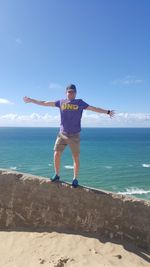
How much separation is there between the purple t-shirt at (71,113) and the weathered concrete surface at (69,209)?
1.33 metres

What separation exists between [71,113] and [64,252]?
3.00 meters

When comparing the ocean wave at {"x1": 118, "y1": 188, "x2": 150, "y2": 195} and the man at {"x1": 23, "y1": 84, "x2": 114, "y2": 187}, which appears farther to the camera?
the ocean wave at {"x1": 118, "y1": 188, "x2": 150, "y2": 195}

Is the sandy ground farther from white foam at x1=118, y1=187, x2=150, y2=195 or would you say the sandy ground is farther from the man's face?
white foam at x1=118, y1=187, x2=150, y2=195

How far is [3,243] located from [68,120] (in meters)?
3.08

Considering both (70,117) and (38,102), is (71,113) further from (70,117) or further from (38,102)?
(38,102)

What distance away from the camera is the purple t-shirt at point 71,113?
718cm

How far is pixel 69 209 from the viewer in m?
7.20

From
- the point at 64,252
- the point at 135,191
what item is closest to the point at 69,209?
the point at 64,252

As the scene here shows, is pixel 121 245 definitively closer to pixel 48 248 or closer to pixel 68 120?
pixel 48 248

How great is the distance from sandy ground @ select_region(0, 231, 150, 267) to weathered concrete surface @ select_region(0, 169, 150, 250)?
33cm

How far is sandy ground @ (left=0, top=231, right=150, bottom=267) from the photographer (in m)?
5.87

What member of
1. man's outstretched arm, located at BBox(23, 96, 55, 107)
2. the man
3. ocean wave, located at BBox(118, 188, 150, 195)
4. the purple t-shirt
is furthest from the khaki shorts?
ocean wave, located at BBox(118, 188, 150, 195)

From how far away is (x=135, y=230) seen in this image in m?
→ 6.61

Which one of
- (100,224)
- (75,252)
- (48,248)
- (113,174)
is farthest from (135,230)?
(113,174)
